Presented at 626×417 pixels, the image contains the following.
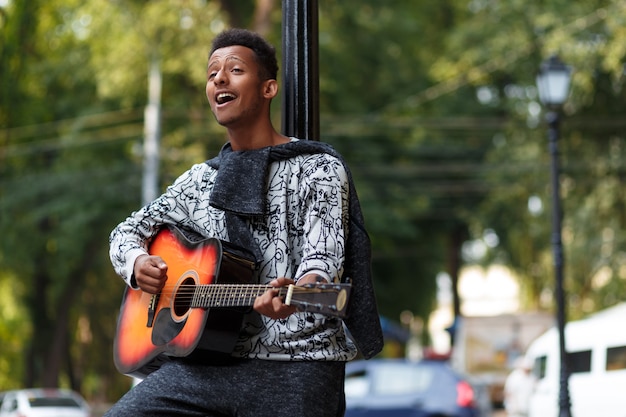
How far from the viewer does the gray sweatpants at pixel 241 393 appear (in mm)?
3309

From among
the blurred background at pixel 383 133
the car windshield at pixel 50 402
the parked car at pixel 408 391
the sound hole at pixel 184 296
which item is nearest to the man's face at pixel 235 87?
the sound hole at pixel 184 296

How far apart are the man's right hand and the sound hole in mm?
72

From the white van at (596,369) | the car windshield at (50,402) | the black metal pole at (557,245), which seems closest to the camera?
the black metal pole at (557,245)

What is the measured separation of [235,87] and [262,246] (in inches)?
20.4

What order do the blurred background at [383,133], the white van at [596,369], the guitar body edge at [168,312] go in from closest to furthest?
1. the guitar body edge at [168,312]
2. the white van at [596,369]
3. the blurred background at [383,133]

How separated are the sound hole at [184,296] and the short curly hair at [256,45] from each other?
0.70 meters

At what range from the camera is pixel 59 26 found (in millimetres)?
35000

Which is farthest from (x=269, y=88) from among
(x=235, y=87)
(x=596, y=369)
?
(x=596, y=369)

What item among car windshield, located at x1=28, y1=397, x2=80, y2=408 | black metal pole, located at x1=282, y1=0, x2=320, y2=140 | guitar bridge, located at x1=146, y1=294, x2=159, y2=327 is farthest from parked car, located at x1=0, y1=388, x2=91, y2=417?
guitar bridge, located at x1=146, y1=294, x2=159, y2=327

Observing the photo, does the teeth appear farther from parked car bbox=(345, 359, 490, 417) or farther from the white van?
parked car bbox=(345, 359, 490, 417)

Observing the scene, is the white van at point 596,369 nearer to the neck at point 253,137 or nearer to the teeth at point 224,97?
the neck at point 253,137

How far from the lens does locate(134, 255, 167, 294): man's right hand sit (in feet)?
11.7

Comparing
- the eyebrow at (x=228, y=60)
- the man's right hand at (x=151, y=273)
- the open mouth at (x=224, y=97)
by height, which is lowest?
the man's right hand at (x=151, y=273)

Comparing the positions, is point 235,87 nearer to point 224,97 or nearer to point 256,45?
point 224,97
